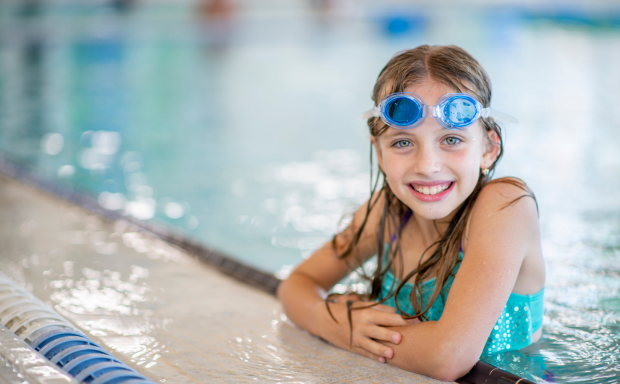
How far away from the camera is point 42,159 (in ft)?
17.8

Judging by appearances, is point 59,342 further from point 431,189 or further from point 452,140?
point 452,140

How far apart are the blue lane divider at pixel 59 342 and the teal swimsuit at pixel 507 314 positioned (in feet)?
2.73

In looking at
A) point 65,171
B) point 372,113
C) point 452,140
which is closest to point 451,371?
point 452,140

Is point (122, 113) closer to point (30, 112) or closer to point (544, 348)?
point (30, 112)

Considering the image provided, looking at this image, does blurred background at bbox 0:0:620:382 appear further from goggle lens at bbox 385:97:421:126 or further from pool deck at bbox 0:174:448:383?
goggle lens at bbox 385:97:421:126

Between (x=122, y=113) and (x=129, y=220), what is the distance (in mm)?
4269

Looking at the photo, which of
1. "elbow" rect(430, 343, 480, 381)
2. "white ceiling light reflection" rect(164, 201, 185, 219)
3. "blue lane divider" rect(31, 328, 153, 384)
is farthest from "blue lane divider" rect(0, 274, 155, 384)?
"white ceiling light reflection" rect(164, 201, 185, 219)

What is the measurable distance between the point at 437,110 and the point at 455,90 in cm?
9

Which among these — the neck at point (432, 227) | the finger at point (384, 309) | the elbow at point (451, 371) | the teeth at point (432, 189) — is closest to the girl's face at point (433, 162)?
the teeth at point (432, 189)

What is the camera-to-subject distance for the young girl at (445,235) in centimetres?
159

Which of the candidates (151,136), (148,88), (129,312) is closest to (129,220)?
(129,312)

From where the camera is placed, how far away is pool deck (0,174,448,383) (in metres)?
1.75

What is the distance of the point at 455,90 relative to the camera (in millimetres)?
1693

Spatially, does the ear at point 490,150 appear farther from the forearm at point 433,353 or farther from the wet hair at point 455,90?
the forearm at point 433,353
